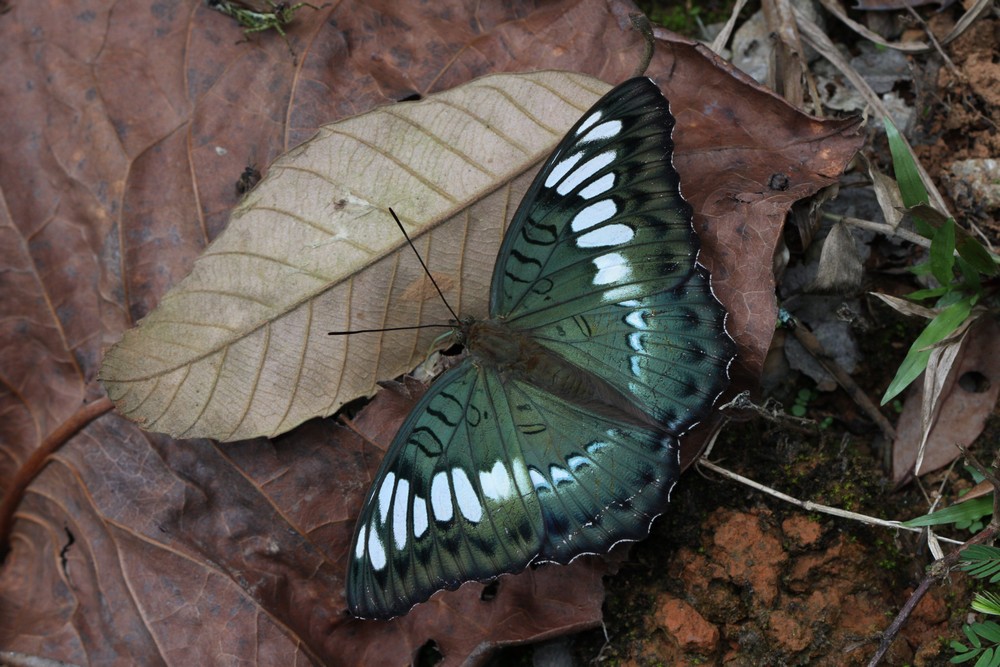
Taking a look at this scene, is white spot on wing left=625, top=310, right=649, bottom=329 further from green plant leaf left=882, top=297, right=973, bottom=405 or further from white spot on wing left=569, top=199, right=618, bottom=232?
green plant leaf left=882, top=297, right=973, bottom=405

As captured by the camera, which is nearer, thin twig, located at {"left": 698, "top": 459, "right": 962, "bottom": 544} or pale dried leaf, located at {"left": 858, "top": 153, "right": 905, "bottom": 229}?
thin twig, located at {"left": 698, "top": 459, "right": 962, "bottom": 544}

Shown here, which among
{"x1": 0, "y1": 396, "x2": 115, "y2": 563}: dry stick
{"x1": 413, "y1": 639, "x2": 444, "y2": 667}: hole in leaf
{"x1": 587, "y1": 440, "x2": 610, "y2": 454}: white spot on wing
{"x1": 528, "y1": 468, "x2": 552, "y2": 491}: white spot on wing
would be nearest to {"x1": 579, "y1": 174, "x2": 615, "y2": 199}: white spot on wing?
{"x1": 587, "y1": 440, "x2": 610, "y2": 454}: white spot on wing

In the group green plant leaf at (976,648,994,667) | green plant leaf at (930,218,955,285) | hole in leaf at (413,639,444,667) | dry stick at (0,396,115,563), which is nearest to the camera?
green plant leaf at (976,648,994,667)

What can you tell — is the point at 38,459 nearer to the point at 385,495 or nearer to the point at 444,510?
the point at 385,495

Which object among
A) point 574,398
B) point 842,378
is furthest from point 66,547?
point 842,378

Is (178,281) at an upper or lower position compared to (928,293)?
upper

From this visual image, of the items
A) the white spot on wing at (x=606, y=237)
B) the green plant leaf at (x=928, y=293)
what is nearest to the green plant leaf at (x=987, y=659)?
the green plant leaf at (x=928, y=293)
